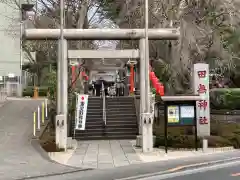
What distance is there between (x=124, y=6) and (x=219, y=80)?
38.2ft

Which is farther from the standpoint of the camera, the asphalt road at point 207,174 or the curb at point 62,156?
the curb at point 62,156

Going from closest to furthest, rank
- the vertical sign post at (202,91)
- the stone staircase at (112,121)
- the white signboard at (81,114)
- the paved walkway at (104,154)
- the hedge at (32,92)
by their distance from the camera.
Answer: the paved walkway at (104,154) → the white signboard at (81,114) → the vertical sign post at (202,91) → the stone staircase at (112,121) → the hedge at (32,92)

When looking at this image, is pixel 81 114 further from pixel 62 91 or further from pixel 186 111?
pixel 186 111

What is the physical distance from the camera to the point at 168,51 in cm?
2698

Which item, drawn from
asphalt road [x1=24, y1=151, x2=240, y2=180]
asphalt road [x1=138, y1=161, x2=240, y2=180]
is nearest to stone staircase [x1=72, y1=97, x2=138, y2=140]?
asphalt road [x1=24, y1=151, x2=240, y2=180]

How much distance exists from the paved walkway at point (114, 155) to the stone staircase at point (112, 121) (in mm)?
2034

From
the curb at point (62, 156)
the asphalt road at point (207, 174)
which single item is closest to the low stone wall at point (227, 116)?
the curb at point (62, 156)

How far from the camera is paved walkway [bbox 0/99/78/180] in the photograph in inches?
558

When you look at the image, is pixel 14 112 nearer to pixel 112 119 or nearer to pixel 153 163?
pixel 112 119

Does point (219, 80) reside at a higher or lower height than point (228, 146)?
higher

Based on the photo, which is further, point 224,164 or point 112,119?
point 112,119

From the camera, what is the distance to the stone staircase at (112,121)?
2381 cm

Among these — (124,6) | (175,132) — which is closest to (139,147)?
(175,132)

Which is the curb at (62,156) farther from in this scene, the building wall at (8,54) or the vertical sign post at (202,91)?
the building wall at (8,54)
